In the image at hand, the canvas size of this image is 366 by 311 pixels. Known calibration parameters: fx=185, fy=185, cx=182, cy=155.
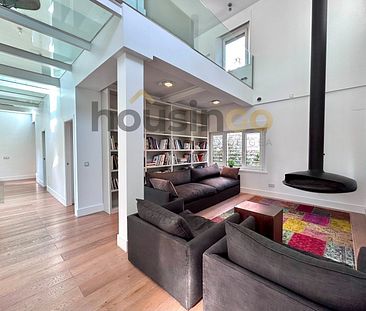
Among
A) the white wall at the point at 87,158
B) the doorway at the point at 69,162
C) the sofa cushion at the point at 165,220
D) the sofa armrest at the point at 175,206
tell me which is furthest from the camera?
the doorway at the point at 69,162

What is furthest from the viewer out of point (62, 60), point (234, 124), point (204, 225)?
point (234, 124)

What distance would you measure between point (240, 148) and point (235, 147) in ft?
0.54

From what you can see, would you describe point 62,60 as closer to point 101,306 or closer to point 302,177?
point 101,306

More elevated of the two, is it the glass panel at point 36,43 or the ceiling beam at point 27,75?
the glass panel at point 36,43

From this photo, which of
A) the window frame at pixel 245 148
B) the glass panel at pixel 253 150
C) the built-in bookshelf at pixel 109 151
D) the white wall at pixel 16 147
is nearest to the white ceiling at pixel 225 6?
the window frame at pixel 245 148

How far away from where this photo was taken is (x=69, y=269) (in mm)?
1972

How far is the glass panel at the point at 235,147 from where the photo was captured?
17.5 feet

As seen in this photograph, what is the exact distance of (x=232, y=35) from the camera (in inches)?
193

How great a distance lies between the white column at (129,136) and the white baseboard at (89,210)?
1512 mm

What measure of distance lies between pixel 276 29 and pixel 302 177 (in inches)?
150

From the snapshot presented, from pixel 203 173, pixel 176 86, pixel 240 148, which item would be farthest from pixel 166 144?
pixel 240 148

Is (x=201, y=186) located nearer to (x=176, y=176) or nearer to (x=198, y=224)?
(x=176, y=176)

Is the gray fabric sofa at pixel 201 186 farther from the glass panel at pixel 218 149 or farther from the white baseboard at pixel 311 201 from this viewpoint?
the glass panel at pixel 218 149

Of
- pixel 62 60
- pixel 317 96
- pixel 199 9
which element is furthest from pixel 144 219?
pixel 199 9
